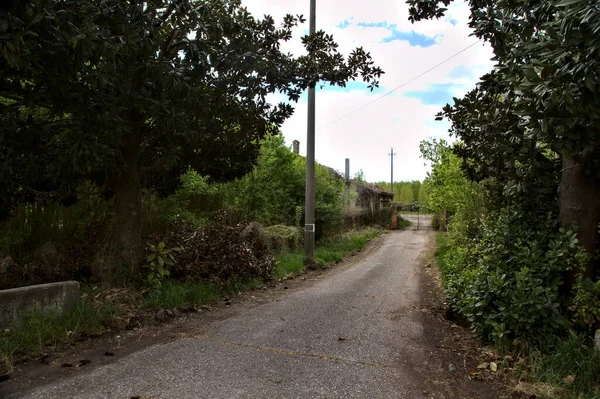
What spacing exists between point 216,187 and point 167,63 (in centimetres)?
624

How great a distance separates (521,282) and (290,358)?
251 cm

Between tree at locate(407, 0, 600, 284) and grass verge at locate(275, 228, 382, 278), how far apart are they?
5.40m

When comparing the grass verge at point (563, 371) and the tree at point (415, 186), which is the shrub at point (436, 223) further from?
the tree at point (415, 186)

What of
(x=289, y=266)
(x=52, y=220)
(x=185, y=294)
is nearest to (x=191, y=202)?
(x=289, y=266)

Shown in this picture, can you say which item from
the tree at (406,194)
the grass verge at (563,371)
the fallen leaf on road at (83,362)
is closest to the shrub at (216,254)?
the fallen leaf on road at (83,362)

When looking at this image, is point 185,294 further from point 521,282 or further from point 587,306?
point 587,306

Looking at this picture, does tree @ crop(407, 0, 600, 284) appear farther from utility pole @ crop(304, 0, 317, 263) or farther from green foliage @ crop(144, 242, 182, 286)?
utility pole @ crop(304, 0, 317, 263)

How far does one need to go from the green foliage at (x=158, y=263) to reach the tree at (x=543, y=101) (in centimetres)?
496

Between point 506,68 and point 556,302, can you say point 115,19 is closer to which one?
point 506,68

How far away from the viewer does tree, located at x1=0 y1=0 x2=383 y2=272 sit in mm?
3592

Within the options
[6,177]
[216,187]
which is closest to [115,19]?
[6,177]

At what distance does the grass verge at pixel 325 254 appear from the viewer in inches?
389

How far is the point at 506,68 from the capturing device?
393 centimetres

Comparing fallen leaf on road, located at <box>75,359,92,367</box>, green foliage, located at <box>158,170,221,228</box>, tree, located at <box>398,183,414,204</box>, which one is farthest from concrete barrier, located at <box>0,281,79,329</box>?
tree, located at <box>398,183,414,204</box>
